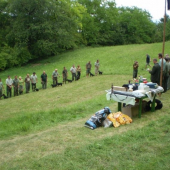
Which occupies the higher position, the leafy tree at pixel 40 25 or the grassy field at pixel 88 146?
the leafy tree at pixel 40 25

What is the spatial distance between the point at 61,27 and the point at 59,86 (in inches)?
778

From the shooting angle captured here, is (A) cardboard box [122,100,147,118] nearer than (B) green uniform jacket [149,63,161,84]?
Yes

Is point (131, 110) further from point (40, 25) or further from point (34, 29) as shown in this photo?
point (40, 25)

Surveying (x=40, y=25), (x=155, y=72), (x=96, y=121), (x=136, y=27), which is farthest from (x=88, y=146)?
(x=136, y=27)

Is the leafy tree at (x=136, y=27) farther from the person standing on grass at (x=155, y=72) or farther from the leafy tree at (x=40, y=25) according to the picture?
the person standing on grass at (x=155, y=72)

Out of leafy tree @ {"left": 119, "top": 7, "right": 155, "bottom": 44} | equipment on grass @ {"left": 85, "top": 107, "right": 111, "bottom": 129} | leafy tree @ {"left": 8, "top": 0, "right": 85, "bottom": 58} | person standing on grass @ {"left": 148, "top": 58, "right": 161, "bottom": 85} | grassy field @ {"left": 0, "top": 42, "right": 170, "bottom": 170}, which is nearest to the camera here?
grassy field @ {"left": 0, "top": 42, "right": 170, "bottom": 170}

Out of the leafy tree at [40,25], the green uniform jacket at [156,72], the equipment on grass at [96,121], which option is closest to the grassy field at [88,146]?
the equipment on grass at [96,121]

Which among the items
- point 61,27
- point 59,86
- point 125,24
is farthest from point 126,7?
point 59,86

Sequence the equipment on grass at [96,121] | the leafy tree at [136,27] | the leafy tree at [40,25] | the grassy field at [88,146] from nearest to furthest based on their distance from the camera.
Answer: the grassy field at [88,146] < the equipment on grass at [96,121] < the leafy tree at [40,25] < the leafy tree at [136,27]

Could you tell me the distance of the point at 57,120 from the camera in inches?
351

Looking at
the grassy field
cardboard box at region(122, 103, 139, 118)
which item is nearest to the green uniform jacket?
the grassy field

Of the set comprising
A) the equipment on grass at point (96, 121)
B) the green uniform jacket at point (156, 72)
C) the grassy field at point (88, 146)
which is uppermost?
the green uniform jacket at point (156, 72)

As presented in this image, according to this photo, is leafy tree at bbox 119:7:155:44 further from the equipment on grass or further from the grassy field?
the equipment on grass

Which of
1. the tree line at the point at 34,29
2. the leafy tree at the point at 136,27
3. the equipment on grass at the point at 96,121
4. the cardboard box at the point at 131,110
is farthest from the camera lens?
the leafy tree at the point at 136,27
